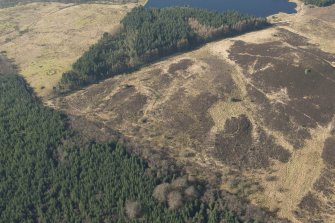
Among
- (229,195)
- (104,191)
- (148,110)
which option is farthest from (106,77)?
(229,195)

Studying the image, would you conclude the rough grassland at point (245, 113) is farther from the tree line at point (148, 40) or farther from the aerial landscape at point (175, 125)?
the tree line at point (148, 40)

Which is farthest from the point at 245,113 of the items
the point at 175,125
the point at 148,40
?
the point at 148,40

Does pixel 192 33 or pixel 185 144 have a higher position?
pixel 192 33

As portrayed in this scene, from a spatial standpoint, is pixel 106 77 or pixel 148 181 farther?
pixel 106 77

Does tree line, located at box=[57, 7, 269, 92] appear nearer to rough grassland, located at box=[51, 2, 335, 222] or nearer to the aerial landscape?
the aerial landscape

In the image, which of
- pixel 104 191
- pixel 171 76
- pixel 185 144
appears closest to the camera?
pixel 104 191

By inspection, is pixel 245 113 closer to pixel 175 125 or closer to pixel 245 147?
pixel 245 147

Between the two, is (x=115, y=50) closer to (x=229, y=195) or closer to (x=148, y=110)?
(x=148, y=110)
